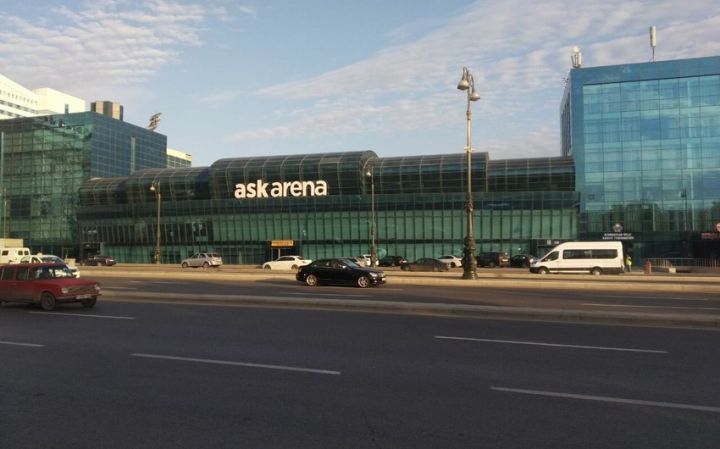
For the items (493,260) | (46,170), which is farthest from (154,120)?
(493,260)

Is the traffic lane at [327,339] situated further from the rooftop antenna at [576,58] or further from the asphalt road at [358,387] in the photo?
the rooftop antenna at [576,58]

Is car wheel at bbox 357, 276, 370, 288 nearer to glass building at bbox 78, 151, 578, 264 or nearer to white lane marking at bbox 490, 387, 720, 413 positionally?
white lane marking at bbox 490, 387, 720, 413

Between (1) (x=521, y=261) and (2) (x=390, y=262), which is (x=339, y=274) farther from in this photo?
(1) (x=521, y=261)

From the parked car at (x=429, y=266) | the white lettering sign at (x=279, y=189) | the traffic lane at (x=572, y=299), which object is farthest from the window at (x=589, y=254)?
the white lettering sign at (x=279, y=189)

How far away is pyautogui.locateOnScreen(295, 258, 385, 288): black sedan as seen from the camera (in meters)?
26.3

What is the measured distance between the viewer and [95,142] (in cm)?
10812

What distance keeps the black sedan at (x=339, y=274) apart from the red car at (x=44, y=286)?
38.9ft

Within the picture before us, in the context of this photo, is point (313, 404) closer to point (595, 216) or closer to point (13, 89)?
point (595, 216)

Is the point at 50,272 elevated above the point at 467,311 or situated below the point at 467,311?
above

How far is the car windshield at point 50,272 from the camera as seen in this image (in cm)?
1712

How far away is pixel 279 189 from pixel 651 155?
169 feet

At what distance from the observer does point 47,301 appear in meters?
16.5

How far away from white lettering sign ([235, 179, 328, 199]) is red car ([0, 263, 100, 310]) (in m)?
60.6

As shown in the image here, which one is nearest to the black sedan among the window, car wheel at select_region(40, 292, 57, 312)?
car wheel at select_region(40, 292, 57, 312)
